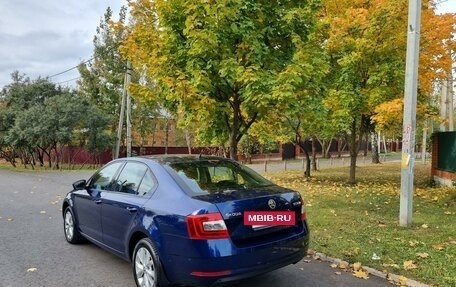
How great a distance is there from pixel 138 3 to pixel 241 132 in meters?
3.80

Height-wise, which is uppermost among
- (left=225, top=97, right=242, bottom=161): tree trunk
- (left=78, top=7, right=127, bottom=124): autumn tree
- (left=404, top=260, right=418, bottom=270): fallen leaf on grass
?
(left=78, top=7, right=127, bottom=124): autumn tree

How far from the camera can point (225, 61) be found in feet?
24.3

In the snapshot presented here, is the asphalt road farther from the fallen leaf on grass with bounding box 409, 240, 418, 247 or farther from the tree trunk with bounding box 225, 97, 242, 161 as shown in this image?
the tree trunk with bounding box 225, 97, 242, 161

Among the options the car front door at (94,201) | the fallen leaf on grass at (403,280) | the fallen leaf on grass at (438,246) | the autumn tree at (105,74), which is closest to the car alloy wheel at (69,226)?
the car front door at (94,201)

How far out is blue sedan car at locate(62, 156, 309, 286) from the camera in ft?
13.1

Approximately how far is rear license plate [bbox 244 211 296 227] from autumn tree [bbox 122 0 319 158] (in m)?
3.15

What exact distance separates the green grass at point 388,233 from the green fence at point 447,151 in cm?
221

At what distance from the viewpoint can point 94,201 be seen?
19.4 feet

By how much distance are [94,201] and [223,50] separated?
11.8ft

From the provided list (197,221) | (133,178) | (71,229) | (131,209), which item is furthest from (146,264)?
(71,229)

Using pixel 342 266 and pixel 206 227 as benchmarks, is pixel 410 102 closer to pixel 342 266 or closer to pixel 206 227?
pixel 342 266

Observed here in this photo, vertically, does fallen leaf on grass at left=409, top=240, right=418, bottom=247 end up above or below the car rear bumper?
below

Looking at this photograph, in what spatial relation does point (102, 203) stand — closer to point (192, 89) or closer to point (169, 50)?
point (192, 89)

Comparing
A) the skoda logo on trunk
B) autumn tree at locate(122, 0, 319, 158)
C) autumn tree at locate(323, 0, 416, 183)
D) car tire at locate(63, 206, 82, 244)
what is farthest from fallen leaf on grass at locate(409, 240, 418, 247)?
autumn tree at locate(323, 0, 416, 183)
